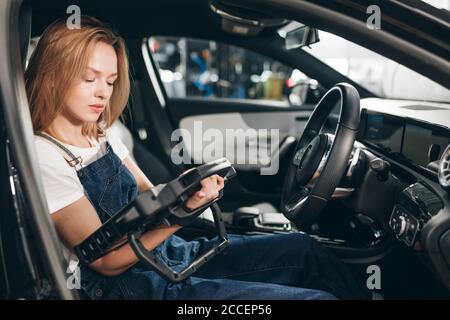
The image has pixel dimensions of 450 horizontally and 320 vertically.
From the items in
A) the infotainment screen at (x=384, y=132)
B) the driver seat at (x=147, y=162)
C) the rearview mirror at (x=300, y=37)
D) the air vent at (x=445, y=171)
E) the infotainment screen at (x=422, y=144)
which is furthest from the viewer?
the driver seat at (x=147, y=162)

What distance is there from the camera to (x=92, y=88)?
3.84 ft

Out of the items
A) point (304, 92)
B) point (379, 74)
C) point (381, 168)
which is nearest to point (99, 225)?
point (381, 168)

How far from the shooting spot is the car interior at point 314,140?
3.85 feet

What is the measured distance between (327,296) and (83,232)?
1.71 ft

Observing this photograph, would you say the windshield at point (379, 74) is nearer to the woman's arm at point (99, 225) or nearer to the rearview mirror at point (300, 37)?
the rearview mirror at point (300, 37)

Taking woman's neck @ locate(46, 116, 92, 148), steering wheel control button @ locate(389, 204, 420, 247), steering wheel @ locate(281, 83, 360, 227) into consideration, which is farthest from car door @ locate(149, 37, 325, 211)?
woman's neck @ locate(46, 116, 92, 148)

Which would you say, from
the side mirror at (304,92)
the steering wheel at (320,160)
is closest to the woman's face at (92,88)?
the steering wheel at (320,160)

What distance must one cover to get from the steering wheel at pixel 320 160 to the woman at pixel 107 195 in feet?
0.36

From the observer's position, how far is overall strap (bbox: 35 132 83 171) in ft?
3.68

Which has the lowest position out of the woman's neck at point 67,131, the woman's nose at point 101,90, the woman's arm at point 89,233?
the woman's arm at point 89,233

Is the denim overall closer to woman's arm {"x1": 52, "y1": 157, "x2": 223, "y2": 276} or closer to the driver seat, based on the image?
woman's arm {"x1": 52, "y1": 157, "x2": 223, "y2": 276}

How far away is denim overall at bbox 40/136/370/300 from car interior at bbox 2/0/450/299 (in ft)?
0.41

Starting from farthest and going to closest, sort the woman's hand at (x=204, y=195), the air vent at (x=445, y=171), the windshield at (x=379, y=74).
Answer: the windshield at (x=379, y=74) < the air vent at (x=445, y=171) < the woman's hand at (x=204, y=195)

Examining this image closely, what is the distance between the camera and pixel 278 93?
22.5 feet
